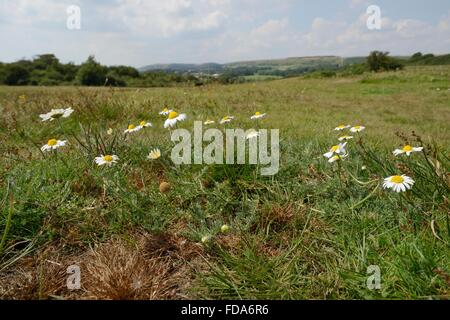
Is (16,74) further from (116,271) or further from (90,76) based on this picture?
(116,271)

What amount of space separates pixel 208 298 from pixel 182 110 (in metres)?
4.00

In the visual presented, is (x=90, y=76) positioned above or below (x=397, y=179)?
above

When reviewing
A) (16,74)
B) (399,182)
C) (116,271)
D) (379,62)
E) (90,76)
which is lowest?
(116,271)

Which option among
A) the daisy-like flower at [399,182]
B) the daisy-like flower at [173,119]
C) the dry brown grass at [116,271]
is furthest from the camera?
the daisy-like flower at [173,119]

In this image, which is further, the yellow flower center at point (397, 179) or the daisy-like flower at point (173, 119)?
the daisy-like flower at point (173, 119)

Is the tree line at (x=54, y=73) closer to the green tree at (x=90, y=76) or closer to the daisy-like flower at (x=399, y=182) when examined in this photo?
the green tree at (x=90, y=76)

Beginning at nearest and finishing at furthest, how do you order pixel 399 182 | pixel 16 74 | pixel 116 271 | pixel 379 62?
pixel 116 271 < pixel 399 182 < pixel 16 74 < pixel 379 62

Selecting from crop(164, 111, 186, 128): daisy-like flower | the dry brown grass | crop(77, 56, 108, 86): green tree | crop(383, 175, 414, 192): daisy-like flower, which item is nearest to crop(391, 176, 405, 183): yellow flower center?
crop(383, 175, 414, 192): daisy-like flower

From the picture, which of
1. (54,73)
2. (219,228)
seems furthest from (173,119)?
(54,73)

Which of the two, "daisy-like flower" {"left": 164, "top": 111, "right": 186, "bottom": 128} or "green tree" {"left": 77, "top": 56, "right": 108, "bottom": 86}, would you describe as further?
"green tree" {"left": 77, "top": 56, "right": 108, "bottom": 86}

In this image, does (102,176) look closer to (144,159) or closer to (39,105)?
(144,159)

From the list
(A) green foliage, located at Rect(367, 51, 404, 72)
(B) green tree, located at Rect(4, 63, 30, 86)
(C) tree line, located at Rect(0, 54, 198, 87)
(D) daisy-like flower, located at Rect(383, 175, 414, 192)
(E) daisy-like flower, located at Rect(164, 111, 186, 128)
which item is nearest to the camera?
(D) daisy-like flower, located at Rect(383, 175, 414, 192)

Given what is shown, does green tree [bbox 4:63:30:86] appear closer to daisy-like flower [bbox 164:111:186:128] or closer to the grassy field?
daisy-like flower [bbox 164:111:186:128]

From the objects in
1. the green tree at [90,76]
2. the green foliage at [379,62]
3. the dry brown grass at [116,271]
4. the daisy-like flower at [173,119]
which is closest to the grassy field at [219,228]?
the dry brown grass at [116,271]
